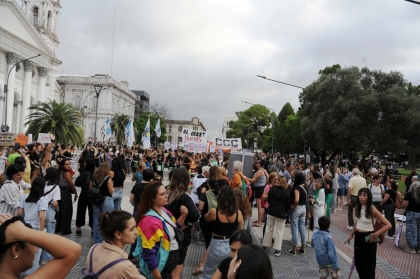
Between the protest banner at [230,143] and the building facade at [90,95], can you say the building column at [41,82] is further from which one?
Answer: the protest banner at [230,143]

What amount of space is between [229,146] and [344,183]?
748 cm

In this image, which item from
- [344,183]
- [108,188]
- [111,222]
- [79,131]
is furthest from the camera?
[79,131]

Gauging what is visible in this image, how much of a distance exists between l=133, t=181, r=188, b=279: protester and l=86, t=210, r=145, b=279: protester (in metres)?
0.71

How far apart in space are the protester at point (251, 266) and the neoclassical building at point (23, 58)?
39.5 m

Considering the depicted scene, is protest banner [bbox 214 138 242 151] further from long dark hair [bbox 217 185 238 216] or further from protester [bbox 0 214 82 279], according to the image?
protester [bbox 0 214 82 279]

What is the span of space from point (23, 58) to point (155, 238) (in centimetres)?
4964


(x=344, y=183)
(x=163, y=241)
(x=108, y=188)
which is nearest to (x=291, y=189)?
(x=108, y=188)

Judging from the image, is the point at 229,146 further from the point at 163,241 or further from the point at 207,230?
the point at 163,241

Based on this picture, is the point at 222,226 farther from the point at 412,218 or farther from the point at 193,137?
the point at 193,137

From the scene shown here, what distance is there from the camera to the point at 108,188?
7.31 meters

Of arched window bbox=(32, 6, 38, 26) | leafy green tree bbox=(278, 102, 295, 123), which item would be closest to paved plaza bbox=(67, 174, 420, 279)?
arched window bbox=(32, 6, 38, 26)

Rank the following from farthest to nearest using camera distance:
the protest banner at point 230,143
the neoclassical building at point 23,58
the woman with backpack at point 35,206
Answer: the neoclassical building at point 23,58 < the protest banner at point 230,143 < the woman with backpack at point 35,206

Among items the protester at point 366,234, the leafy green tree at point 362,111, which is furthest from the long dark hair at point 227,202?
the leafy green tree at point 362,111

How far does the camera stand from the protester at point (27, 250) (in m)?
1.90
